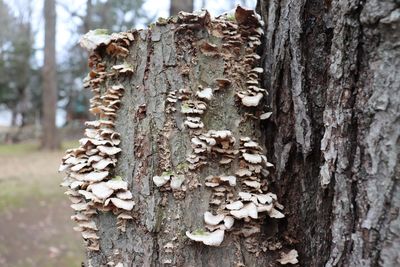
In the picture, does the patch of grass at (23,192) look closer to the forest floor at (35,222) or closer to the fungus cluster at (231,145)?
the forest floor at (35,222)

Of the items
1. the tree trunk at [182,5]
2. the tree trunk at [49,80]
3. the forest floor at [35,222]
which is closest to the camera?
the forest floor at [35,222]

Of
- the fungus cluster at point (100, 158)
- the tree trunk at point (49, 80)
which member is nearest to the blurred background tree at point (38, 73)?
the tree trunk at point (49, 80)

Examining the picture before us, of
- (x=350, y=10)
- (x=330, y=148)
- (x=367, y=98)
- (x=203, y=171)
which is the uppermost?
(x=350, y=10)

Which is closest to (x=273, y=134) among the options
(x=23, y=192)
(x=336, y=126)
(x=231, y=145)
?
(x=231, y=145)

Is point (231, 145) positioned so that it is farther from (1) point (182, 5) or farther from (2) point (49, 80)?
(2) point (49, 80)

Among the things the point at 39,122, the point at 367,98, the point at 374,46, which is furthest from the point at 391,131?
the point at 39,122

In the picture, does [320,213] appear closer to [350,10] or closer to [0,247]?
[350,10]
